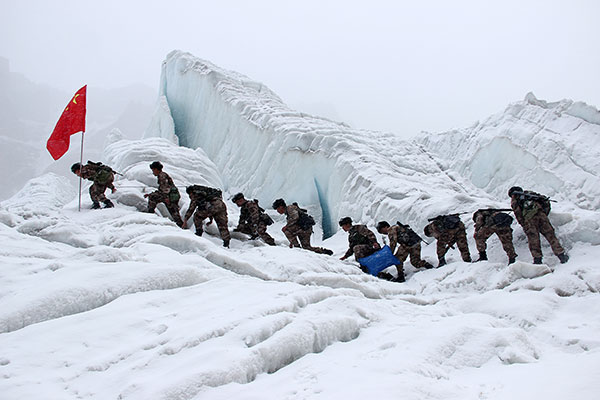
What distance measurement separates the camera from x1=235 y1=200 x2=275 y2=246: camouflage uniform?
28.8 ft

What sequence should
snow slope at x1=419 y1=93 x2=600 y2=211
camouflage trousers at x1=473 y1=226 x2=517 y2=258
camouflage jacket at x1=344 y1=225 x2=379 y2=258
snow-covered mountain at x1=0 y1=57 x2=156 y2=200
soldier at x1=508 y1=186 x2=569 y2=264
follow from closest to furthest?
1. soldier at x1=508 y1=186 x2=569 y2=264
2. camouflage trousers at x1=473 y1=226 x2=517 y2=258
3. camouflage jacket at x1=344 y1=225 x2=379 y2=258
4. snow slope at x1=419 y1=93 x2=600 y2=211
5. snow-covered mountain at x1=0 y1=57 x2=156 y2=200

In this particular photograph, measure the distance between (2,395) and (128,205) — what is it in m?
7.10

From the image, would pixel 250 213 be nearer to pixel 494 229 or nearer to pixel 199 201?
pixel 199 201

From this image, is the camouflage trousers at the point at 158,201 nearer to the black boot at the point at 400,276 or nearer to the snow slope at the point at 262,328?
the snow slope at the point at 262,328

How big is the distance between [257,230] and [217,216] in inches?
41.3

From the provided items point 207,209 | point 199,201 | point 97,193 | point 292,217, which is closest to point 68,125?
point 97,193

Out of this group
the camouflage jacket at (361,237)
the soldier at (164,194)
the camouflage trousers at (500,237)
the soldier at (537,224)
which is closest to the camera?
the soldier at (537,224)

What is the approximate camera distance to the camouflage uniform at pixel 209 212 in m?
8.11

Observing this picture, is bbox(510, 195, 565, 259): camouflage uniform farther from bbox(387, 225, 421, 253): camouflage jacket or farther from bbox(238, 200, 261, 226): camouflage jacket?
bbox(238, 200, 261, 226): camouflage jacket

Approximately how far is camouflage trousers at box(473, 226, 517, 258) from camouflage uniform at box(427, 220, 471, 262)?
Result: 31 centimetres

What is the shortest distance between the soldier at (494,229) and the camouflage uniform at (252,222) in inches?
165

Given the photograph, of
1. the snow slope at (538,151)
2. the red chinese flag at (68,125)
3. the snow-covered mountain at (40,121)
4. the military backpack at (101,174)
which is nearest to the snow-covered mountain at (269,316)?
the military backpack at (101,174)

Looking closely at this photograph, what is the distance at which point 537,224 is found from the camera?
660cm

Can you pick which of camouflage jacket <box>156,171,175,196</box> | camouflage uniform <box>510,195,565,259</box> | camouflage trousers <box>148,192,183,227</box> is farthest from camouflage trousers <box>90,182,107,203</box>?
camouflage uniform <box>510,195,565,259</box>
